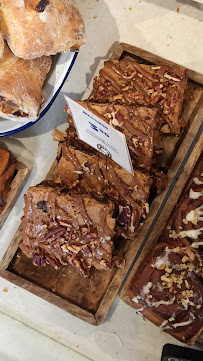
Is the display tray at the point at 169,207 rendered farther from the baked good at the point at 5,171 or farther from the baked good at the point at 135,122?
the baked good at the point at 5,171

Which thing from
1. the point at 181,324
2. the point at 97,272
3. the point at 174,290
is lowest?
the point at 97,272

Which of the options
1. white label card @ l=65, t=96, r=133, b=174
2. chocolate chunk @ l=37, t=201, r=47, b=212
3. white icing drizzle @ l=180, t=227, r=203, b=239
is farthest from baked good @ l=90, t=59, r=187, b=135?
chocolate chunk @ l=37, t=201, r=47, b=212

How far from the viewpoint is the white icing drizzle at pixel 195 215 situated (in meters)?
2.28

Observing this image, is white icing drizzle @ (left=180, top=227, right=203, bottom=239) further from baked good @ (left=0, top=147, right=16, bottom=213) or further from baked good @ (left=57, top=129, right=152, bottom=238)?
baked good @ (left=0, top=147, right=16, bottom=213)

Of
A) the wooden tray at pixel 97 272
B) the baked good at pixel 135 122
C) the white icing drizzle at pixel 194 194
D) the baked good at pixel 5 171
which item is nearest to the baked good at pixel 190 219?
the white icing drizzle at pixel 194 194

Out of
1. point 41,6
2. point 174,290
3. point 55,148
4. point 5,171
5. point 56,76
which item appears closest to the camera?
point 41,6

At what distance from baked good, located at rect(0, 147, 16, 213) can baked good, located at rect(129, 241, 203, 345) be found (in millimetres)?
1031

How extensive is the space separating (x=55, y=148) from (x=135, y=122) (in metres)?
0.83

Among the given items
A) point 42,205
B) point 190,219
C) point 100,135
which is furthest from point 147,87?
point 42,205

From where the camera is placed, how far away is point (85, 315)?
2475 millimetres

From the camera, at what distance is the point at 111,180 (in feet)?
7.62

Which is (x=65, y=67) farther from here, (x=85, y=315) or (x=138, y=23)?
(x=85, y=315)

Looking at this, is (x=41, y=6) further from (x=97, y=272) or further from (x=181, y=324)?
(x=181, y=324)

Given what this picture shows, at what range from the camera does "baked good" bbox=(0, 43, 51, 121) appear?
229cm
